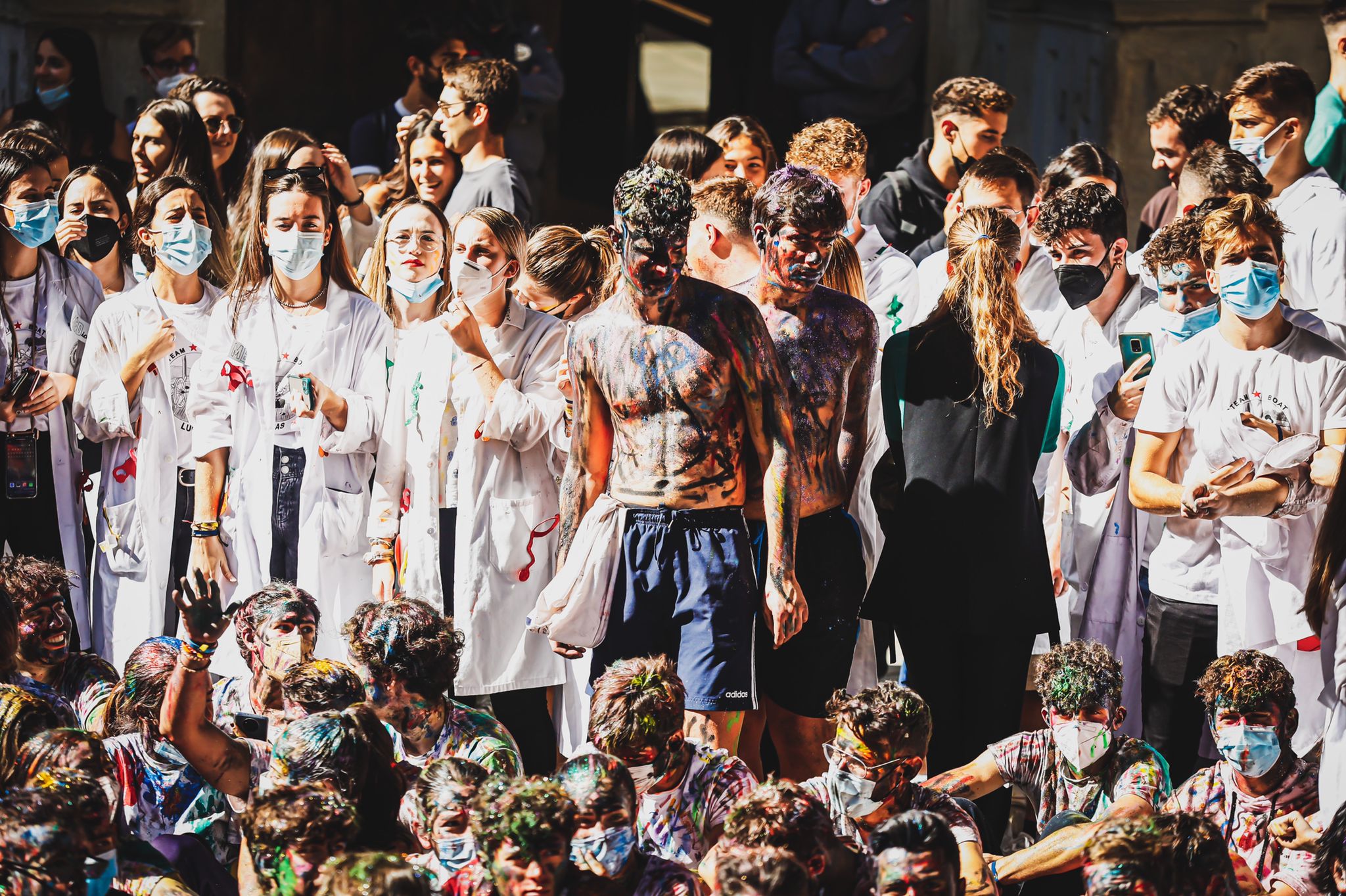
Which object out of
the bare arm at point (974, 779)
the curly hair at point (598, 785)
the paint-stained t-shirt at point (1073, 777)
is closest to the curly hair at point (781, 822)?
the curly hair at point (598, 785)

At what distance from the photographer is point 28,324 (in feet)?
21.7

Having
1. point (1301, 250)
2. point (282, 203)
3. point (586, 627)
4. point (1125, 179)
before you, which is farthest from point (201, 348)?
point (1125, 179)

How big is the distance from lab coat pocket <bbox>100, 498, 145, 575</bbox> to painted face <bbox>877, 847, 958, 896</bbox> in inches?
148

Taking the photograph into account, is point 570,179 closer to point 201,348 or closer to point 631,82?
point 631,82

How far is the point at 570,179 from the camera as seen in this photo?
11.7 meters

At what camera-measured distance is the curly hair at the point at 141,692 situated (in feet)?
15.0

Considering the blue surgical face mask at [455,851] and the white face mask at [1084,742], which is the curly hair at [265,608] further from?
the white face mask at [1084,742]

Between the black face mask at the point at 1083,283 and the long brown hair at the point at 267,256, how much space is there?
2.68 m

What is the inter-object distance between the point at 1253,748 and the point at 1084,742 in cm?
46

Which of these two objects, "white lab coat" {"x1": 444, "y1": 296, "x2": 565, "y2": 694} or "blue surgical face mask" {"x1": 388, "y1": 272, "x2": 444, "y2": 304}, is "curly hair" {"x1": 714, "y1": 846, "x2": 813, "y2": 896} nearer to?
"white lab coat" {"x1": 444, "y1": 296, "x2": 565, "y2": 694}

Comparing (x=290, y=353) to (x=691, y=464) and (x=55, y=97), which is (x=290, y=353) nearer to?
(x=691, y=464)

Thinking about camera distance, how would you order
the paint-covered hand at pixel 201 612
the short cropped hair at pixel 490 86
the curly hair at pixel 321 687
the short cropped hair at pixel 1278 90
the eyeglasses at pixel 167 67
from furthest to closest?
1. the eyeglasses at pixel 167 67
2. the short cropped hair at pixel 490 86
3. the short cropped hair at pixel 1278 90
4. the curly hair at pixel 321 687
5. the paint-covered hand at pixel 201 612

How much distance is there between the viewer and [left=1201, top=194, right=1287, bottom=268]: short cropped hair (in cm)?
521

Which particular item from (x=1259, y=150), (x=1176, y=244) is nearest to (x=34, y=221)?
(x=1176, y=244)
